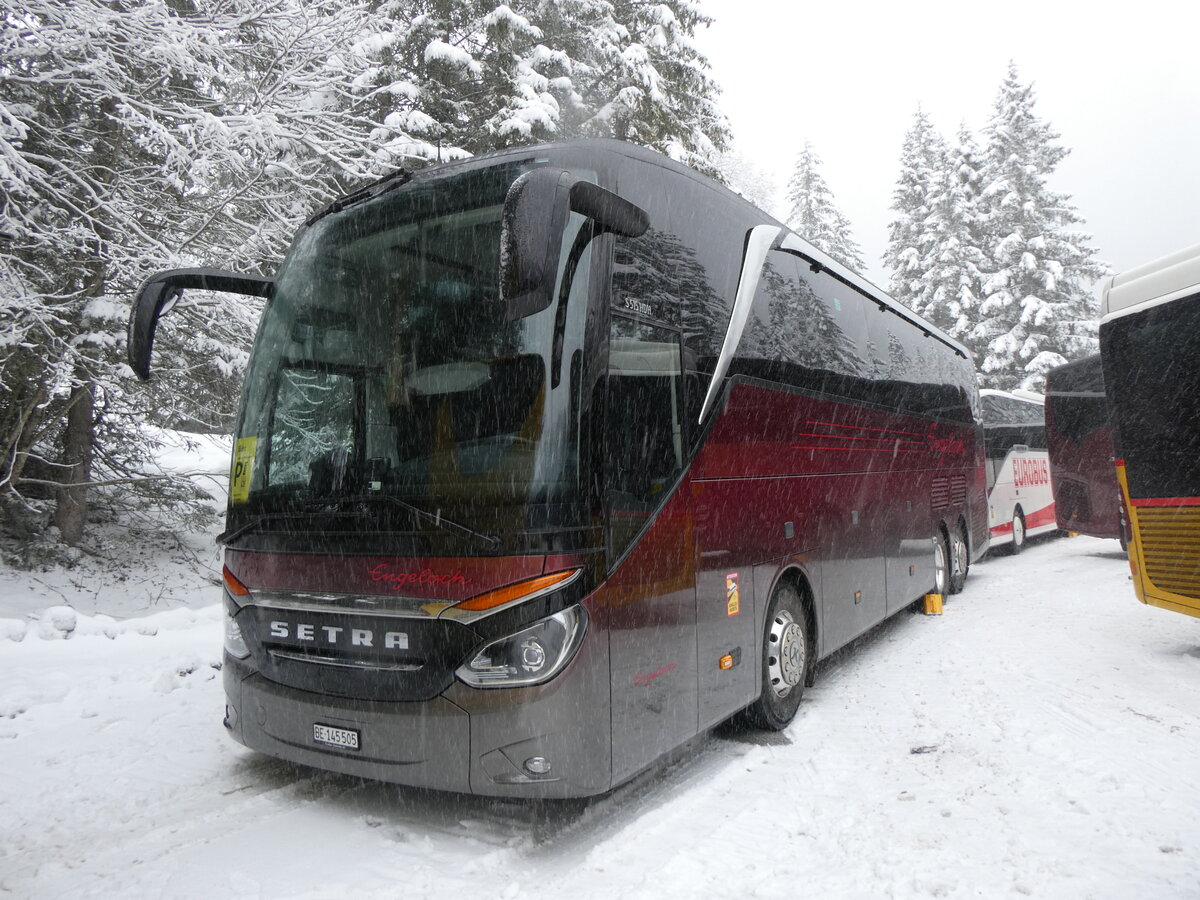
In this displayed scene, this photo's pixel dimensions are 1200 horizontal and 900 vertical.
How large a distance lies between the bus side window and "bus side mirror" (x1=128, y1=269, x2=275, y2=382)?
90.2 inches

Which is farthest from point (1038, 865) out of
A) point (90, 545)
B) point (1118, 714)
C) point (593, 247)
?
point (90, 545)

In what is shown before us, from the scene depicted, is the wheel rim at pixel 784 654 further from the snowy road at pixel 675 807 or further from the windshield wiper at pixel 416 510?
the windshield wiper at pixel 416 510

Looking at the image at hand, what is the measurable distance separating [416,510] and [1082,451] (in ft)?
50.6

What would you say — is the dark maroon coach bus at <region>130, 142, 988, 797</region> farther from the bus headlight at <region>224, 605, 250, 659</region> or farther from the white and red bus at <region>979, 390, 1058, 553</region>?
the white and red bus at <region>979, 390, 1058, 553</region>

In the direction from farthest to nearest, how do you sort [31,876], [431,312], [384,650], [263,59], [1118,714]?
[263,59]
[1118,714]
[431,312]
[384,650]
[31,876]

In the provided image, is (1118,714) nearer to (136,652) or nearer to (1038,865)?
(1038,865)

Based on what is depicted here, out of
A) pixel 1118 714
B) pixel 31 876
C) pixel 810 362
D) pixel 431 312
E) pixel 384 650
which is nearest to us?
pixel 31 876

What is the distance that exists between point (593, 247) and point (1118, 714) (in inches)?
202

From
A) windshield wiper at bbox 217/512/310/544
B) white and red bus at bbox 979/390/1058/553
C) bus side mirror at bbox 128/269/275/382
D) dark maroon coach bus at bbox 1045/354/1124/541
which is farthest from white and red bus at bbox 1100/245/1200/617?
white and red bus at bbox 979/390/1058/553

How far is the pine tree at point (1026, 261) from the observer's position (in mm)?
34281

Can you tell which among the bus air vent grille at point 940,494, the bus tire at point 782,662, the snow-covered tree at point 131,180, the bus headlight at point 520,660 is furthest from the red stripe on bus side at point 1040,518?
the bus headlight at point 520,660

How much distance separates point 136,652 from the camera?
6793 millimetres

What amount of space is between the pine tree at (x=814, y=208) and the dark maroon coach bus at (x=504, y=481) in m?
39.7

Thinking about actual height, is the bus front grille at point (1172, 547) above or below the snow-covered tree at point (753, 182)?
below
